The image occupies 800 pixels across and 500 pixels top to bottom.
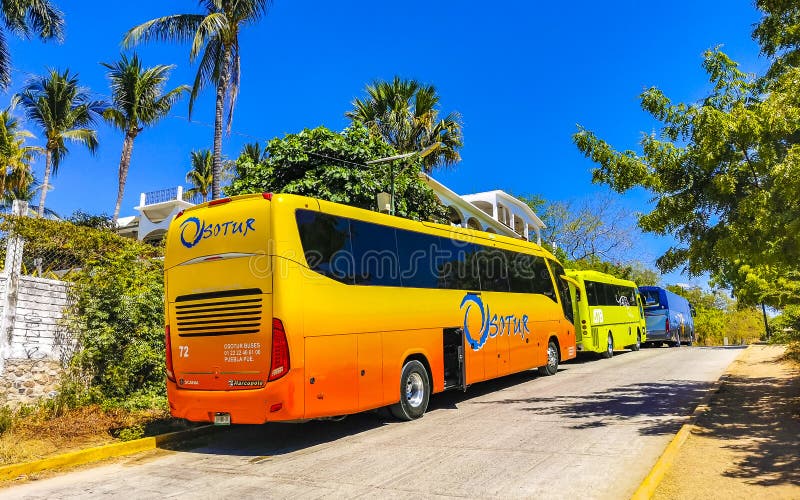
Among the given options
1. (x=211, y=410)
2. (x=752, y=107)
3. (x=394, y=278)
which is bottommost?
(x=211, y=410)

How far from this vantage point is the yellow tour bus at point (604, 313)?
63.4 ft

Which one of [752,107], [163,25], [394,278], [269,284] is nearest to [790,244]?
[752,107]

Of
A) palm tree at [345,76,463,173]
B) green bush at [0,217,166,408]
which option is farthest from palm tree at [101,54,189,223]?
green bush at [0,217,166,408]

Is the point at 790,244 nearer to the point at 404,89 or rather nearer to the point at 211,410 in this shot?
the point at 211,410

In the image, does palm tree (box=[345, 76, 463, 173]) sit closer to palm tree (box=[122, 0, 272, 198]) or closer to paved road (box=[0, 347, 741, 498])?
palm tree (box=[122, 0, 272, 198])

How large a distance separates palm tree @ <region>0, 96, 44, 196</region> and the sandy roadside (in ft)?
103

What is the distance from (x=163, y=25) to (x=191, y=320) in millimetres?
15022

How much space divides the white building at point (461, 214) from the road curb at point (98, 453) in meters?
22.1

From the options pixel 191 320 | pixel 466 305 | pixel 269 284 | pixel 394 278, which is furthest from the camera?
pixel 466 305

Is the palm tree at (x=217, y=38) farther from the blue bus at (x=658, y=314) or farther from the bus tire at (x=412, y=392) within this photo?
the blue bus at (x=658, y=314)

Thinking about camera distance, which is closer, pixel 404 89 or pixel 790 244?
pixel 790 244

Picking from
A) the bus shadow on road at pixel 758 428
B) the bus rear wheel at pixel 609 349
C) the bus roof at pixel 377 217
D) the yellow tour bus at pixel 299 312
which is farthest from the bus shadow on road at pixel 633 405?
the bus rear wheel at pixel 609 349

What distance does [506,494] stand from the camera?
5.18m

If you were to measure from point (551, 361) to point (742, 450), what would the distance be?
901 centimetres
